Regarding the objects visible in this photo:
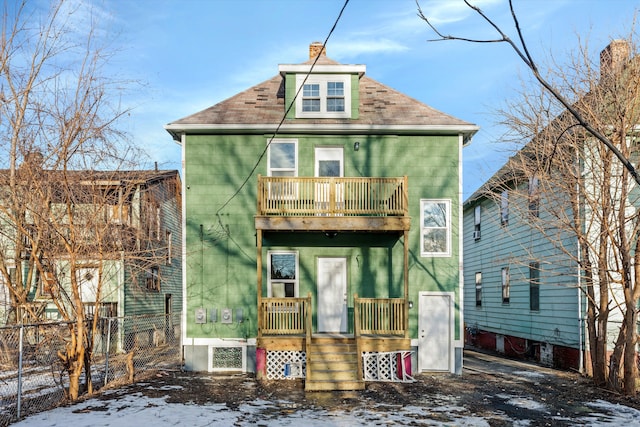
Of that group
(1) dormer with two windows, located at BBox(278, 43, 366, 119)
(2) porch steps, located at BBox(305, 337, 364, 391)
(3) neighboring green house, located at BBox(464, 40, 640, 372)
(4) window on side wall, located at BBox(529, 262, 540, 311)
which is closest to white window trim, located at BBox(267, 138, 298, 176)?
(1) dormer with two windows, located at BBox(278, 43, 366, 119)

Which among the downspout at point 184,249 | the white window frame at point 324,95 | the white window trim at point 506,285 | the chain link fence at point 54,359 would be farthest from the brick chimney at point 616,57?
the chain link fence at point 54,359

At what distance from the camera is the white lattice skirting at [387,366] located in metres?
13.6

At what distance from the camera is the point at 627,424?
362 inches

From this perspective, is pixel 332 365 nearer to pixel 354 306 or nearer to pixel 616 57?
pixel 354 306

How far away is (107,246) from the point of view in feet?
42.1

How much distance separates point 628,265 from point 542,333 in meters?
6.34

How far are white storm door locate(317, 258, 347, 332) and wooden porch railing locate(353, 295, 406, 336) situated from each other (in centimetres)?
77

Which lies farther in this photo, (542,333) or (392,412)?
(542,333)

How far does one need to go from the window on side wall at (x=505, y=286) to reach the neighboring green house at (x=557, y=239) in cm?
5

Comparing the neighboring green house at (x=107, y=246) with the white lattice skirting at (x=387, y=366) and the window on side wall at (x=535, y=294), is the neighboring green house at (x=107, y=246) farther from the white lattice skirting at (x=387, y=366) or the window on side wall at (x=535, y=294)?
the window on side wall at (x=535, y=294)

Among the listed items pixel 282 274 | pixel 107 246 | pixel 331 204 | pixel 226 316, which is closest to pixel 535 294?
pixel 331 204

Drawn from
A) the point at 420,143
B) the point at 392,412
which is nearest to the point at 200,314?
the point at 392,412

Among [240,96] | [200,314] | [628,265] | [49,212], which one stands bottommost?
[200,314]

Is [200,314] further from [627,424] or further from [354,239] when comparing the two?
[627,424]
